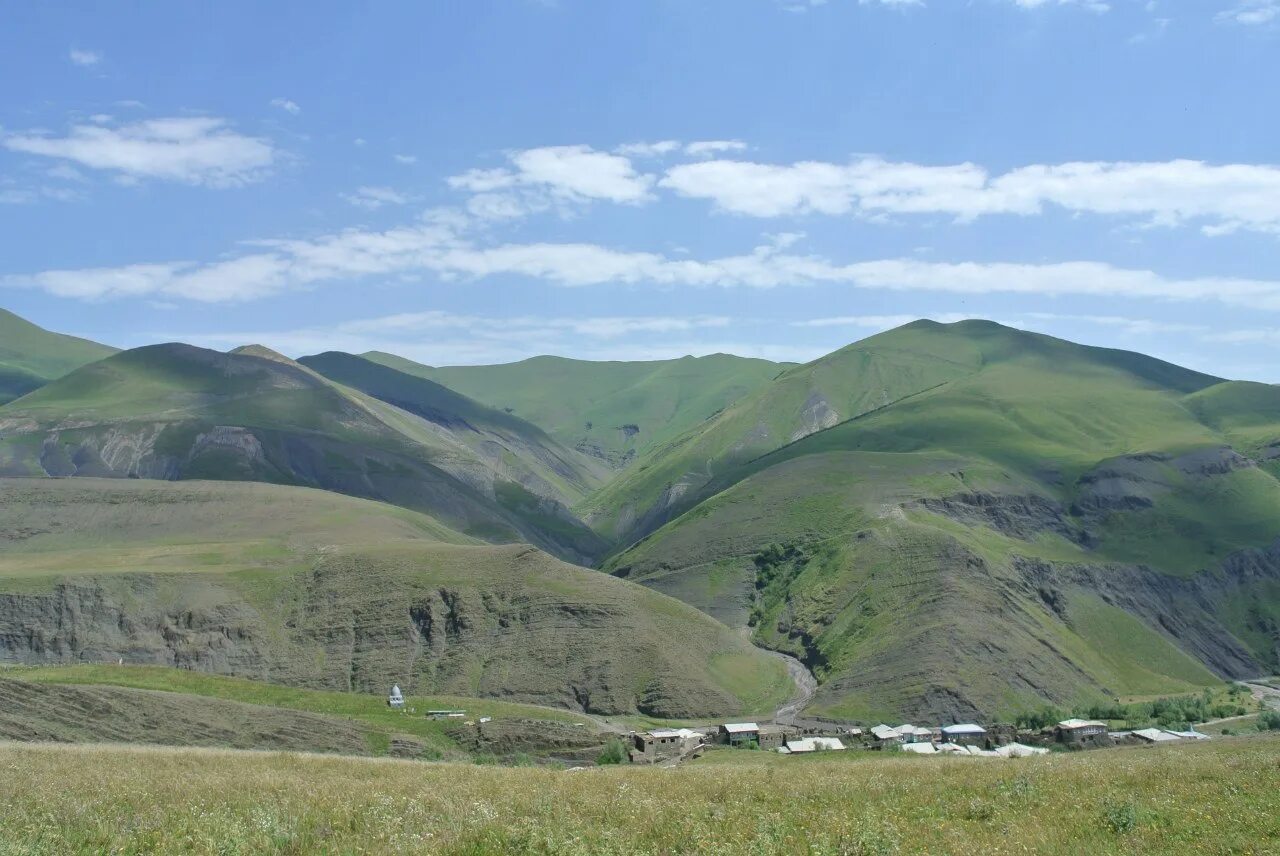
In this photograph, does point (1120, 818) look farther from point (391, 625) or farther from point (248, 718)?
point (391, 625)

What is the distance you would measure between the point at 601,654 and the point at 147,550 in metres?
66.5

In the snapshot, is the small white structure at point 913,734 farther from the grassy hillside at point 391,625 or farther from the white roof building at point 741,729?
the grassy hillside at point 391,625

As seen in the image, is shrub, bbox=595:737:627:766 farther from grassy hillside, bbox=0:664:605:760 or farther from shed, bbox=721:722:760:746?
shed, bbox=721:722:760:746

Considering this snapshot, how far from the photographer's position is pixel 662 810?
2048 cm

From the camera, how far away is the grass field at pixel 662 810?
17.6 m

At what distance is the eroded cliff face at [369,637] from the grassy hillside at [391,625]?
0.16 metres

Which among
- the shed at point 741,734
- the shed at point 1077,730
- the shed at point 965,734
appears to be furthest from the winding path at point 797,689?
the shed at point 1077,730

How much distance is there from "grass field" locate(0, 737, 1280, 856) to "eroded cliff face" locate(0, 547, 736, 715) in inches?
3717

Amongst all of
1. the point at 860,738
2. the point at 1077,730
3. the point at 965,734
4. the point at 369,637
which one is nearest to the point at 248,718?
the point at 860,738

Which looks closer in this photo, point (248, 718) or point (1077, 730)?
point (248, 718)

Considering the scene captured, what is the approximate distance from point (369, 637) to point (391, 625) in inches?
106

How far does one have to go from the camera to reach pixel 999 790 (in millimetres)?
22406

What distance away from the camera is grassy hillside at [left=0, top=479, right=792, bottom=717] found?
123500 mm

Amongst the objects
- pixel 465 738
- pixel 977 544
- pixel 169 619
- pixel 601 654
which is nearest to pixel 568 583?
pixel 601 654
